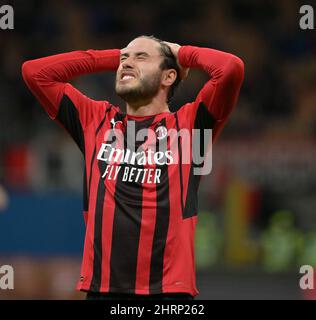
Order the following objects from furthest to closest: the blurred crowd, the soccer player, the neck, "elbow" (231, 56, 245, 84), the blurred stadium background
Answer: the blurred crowd, the blurred stadium background, the neck, "elbow" (231, 56, 245, 84), the soccer player

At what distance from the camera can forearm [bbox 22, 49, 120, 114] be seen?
4.08 m

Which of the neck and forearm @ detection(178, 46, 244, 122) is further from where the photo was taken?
the neck

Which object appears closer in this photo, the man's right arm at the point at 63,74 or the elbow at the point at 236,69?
the elbow at the point at 236,69

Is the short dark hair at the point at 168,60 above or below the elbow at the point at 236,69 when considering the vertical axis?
above

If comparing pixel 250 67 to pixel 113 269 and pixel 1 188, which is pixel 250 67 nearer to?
pixel 1 188

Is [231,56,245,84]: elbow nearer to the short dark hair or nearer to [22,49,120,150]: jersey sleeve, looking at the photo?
the short dark hair

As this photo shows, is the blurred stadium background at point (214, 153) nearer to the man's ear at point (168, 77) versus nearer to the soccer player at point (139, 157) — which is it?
the man's ear at point (168, 77)

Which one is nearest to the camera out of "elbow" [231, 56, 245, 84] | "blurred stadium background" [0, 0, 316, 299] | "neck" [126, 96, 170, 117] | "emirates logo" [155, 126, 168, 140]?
"elbow" [231, 56, 245, 84]

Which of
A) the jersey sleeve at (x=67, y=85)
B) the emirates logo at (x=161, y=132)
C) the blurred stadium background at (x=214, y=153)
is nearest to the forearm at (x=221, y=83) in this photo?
the emirates logo at (x=161, y=132)

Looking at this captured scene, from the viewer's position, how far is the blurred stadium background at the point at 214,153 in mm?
8068

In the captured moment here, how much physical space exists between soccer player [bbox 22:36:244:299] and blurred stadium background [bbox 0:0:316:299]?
11.2 feet

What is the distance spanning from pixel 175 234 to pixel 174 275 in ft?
0.57

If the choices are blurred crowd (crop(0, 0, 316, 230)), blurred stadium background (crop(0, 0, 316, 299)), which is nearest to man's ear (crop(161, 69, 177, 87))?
blurred stadium background (crop(0, 0, 316, 299))

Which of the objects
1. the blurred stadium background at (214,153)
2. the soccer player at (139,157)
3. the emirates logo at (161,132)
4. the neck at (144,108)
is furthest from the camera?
the blurred stadium background at (214,153)
